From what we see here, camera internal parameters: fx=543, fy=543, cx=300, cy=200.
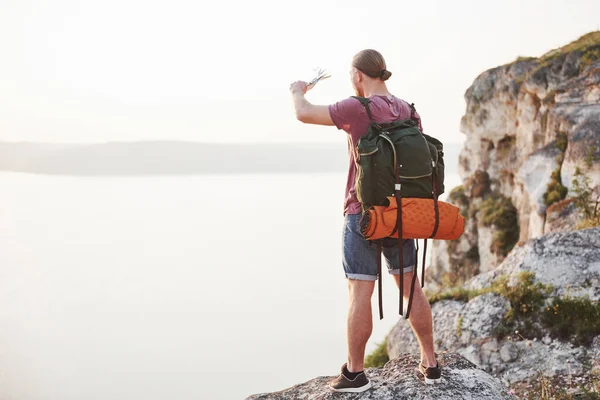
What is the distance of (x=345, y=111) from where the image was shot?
14.6 feet

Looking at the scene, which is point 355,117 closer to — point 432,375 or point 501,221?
point 432,375

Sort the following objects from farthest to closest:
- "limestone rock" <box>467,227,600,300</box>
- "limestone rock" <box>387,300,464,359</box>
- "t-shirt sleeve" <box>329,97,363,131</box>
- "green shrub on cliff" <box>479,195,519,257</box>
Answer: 1. "green shrub on cliff" <box>479,195,519,257</box>
2. "limestone rock" <box>387,300,464,359</box>
3. "limestone rock" <box>467,227,600,300</box>
4. "t-shirt sleeve" <box>329,97,363,131</box>

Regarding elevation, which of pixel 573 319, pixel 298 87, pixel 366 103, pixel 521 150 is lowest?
pixel 573 319

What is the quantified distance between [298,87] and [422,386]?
9.48 ft

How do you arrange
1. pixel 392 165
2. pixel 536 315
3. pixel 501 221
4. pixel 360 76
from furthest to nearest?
pixel 501 221, pixel 536 315, pixel 360 76, pixel 392 165

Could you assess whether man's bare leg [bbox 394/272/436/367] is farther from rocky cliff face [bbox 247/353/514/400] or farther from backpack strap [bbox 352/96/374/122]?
backpack strap [bbox 352/96/374/122]

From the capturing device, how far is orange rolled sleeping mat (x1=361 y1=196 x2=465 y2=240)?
171 inches

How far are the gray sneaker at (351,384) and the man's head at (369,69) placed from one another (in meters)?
2.55

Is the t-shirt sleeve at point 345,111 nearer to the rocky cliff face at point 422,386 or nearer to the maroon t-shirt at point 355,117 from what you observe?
the maroon t-shirt at point 355,117

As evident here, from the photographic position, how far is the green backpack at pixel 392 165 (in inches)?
171

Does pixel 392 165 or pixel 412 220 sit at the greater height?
pixel 392 165

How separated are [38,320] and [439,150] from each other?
22054cm

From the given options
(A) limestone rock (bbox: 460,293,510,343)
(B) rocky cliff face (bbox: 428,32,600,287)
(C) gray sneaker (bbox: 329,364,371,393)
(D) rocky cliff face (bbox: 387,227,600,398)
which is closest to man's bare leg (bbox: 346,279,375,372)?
(C) gray sneaker (bbox: 329,364,371,393)

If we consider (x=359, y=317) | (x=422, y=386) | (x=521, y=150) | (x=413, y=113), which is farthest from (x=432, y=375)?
(x=521, y=150)
